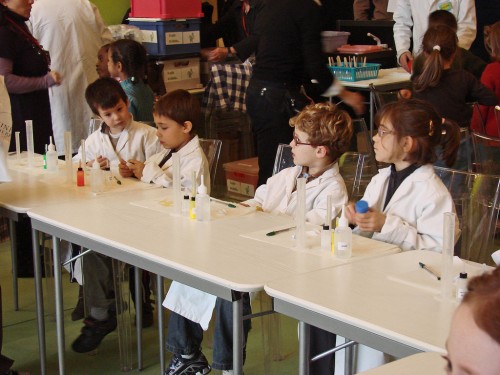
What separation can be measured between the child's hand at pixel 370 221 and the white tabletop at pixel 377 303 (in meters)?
0.28

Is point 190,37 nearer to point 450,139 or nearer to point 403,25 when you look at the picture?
point 403,25

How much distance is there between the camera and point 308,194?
325 centimetres

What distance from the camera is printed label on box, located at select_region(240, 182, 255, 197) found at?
227 inches

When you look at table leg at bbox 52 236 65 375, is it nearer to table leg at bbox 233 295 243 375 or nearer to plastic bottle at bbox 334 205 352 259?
table leg at bbox 233 295 243 375

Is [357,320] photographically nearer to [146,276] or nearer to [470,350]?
[470,350]

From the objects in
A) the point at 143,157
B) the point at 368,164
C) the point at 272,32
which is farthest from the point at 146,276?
the point at 272,32

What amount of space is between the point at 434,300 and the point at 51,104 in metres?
3.96

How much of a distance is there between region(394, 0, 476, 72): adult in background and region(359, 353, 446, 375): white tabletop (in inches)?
181

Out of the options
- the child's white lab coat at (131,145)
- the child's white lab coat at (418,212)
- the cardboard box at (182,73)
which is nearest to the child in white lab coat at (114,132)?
the child's white lab coat at (131,145)

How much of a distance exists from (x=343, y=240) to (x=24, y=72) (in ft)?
9.32

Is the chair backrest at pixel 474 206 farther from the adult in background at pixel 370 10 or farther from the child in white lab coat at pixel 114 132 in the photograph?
the adult in background at pixel 370 10

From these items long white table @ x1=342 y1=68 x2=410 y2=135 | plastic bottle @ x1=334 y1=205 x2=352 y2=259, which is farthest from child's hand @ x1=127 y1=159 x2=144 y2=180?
long white table @ x1=342 y1=68 x2=410 y2=135

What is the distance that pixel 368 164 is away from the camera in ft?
12.1

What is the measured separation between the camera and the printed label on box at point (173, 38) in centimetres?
665
